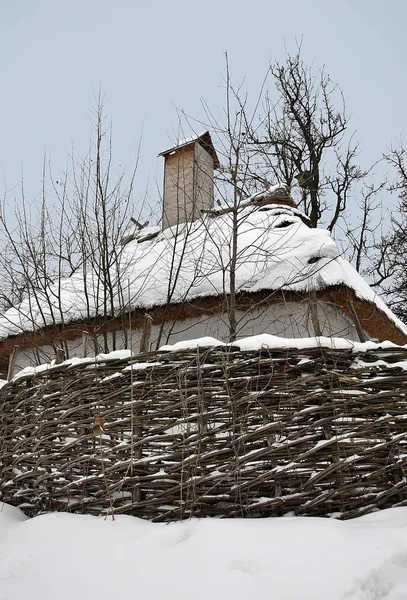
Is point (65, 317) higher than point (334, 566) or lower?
higher

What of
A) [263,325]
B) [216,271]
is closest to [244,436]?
[216,271]

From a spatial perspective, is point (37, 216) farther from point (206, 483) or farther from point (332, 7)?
point (332, 7)

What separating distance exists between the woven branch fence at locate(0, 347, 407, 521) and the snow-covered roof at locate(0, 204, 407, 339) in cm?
264

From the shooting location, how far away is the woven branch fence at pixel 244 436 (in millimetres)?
3068

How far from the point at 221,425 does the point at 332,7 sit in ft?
419

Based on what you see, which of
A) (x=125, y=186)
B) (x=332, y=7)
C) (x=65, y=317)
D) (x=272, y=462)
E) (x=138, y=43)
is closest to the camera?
(x=272, y=462)

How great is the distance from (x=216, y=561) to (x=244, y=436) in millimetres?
656

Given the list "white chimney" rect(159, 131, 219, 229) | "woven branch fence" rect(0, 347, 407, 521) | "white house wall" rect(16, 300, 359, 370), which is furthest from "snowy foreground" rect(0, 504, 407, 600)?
"white chimney" rect(159, 131, 219, 229)

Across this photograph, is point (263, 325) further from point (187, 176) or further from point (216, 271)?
point (187, 176)

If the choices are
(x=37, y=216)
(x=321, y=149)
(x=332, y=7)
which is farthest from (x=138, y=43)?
(x=37, y=216)

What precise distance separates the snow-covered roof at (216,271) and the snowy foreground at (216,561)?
318 cm

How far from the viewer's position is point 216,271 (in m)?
5.97

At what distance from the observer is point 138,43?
10719cm

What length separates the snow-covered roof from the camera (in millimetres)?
6133
